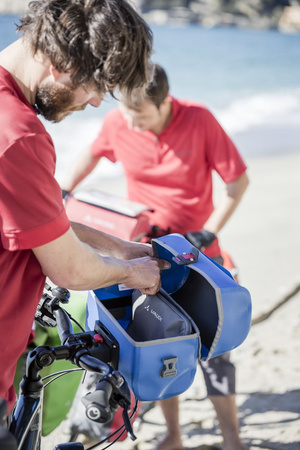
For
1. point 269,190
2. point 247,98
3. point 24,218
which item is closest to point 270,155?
point 269,190

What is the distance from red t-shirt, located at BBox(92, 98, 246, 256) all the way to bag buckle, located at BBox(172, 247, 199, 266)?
3.89 feet

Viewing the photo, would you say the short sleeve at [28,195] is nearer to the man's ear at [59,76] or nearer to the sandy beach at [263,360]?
the man's ear at [59,76]

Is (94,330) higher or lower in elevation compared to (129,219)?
higher

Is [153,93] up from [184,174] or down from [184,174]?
up

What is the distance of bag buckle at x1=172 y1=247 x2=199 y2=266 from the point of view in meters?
2.04

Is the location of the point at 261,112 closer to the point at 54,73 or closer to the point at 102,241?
the point at 102,241

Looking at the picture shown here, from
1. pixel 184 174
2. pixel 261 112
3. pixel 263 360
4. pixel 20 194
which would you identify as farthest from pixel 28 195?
pixel 261 112

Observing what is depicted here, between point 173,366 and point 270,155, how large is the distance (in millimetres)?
10483

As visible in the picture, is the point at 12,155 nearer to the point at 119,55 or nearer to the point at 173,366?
the point at 119,55

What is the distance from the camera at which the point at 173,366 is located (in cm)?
185

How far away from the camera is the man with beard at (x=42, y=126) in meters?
1.61

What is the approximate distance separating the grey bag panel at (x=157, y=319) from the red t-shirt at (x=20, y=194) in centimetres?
50

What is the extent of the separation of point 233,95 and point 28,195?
1980 centimetres

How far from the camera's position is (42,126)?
168cm
